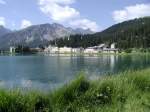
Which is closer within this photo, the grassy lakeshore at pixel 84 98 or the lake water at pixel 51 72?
the grassy lakeshore at pixel 84 98

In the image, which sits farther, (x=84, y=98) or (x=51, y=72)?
(x=51, y=72)

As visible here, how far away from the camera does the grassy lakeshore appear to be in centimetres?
743

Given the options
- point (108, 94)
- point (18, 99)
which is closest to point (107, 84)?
point (108, 94)

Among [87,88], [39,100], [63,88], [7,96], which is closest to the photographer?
[7,96]

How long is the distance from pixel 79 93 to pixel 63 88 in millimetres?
473

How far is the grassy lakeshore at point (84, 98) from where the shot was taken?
7434 mm

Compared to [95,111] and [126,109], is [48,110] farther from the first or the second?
[126,109]

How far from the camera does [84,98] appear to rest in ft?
27.7

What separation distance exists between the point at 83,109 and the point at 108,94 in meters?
1.69

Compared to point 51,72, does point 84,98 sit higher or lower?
higher

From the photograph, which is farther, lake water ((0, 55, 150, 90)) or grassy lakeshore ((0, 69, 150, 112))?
lake water ((0, 55, 150, 90))

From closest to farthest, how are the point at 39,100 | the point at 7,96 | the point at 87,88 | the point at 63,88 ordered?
the point at 7,96 < the point at 39,100 < the point at 63,88 < the point at 87,88

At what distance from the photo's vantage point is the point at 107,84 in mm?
9406

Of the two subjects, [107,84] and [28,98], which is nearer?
[28,98]
